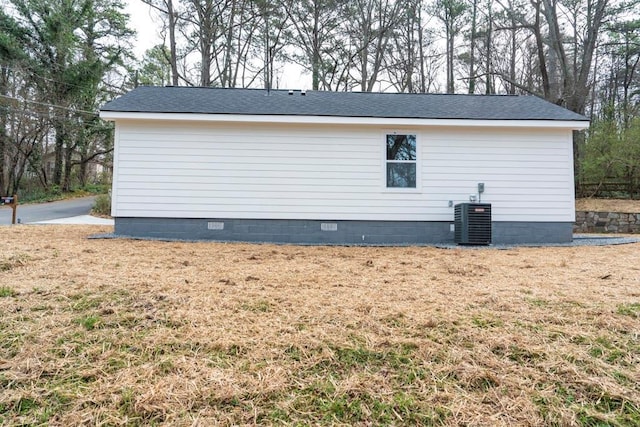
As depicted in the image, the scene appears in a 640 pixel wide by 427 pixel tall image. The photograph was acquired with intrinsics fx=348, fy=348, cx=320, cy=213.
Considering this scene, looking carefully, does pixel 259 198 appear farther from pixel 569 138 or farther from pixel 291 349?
pixel 569 138

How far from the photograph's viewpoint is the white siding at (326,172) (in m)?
6.82

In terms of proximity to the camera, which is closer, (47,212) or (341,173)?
(341,173)

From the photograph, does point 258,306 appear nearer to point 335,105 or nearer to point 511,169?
point 335,105

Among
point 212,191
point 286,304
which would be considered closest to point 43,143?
point 212,191

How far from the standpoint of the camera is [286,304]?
2.55 meters

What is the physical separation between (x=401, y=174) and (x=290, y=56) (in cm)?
1113

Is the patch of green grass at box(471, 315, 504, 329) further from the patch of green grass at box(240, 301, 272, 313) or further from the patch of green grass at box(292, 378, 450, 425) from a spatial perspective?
the patch of green grass at box(240, 301, 272, 313)

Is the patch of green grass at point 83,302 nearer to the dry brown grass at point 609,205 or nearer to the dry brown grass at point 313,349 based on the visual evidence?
the dry brown grass at point 313,349

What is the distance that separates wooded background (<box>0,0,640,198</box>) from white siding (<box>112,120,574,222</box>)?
7480mm

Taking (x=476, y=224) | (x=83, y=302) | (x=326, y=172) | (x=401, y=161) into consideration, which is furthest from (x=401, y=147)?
(x=83, y=302)

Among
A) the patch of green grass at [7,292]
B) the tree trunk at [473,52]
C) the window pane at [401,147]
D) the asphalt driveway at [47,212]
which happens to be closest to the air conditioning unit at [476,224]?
the window pane at [401,147]

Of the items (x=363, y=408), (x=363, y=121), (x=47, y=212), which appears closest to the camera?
(x=363, y=408)

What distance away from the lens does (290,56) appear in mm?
15750

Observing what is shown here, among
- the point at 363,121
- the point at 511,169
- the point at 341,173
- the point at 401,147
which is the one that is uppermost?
the point at 363,121
